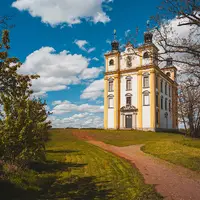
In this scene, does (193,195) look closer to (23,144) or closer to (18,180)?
(18,180)

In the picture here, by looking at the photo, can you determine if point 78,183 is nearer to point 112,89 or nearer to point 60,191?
point 60,191

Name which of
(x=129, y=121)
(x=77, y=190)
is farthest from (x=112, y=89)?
(x=77, y=190)

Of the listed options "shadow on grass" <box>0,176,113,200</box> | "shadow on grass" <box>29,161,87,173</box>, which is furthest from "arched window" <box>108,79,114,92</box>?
"shadow on grass" <box>0,176,113,200</box>

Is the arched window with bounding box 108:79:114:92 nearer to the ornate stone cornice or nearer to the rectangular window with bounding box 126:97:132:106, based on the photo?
the rectangular window with bounding box 126:97:132:106

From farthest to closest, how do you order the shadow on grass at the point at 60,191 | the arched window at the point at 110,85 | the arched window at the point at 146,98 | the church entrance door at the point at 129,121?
the arched window at the point at 110,85 → the church entrance door at the point at 129,121 → the arched window at the point at 146,98 → the shadow on grass at the point at 60,191

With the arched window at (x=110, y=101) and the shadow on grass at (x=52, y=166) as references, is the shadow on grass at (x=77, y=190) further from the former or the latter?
the arched window at (x=110, y=101)

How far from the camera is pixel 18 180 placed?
898 cm

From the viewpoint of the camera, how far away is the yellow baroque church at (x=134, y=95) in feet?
145

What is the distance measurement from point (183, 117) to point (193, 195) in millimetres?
24205

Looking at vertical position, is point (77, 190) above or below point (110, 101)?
below

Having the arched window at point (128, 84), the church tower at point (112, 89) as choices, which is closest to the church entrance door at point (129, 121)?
the church tower at point (112, 89)

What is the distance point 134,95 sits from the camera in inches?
1823

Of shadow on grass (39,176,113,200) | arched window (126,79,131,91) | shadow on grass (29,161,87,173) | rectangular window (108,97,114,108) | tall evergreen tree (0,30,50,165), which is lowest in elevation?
shadow on grass (39,176,113,200)

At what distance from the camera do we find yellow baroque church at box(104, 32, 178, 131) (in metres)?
44.1
